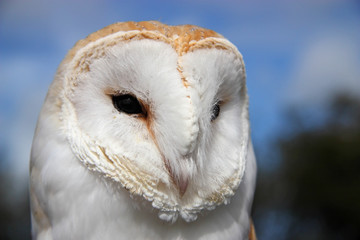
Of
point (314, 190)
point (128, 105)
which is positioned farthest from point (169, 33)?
point (314, 190)

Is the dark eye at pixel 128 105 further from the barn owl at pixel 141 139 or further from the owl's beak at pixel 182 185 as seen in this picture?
the owl's beak at pixel 182 185

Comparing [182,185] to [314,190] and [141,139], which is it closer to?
[141,139]

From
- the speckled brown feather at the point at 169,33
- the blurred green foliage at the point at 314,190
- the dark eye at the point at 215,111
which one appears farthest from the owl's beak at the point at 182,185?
the blurred green foliage at the point at 314,190

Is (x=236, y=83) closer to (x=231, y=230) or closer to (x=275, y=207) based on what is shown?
(x=231, y=230)

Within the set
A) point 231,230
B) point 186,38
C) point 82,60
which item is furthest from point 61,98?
point 231,230

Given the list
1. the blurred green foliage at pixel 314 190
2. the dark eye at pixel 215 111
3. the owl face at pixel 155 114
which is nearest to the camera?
the owl face at pixel 155 114
